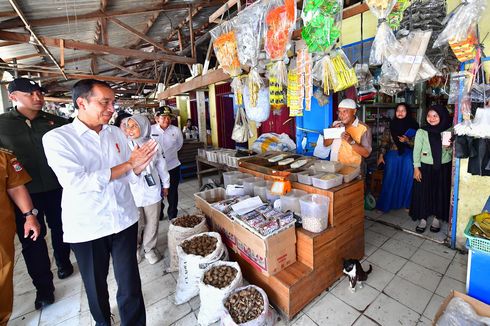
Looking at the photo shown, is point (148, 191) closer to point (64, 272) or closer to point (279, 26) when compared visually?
point (64, 272)

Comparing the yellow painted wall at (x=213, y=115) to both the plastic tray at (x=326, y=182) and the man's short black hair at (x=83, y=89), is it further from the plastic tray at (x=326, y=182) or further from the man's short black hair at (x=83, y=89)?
the man's short black hair at (x=83, y=89)

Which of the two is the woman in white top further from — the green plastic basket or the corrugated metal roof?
the green plastic basket

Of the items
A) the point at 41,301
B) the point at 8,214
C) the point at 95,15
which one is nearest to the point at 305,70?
the point at 8,214

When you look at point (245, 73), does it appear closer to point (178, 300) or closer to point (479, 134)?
point (479, 134)

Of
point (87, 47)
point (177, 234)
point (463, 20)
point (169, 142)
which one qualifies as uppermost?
point (87, 47)

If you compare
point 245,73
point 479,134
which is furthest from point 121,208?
point 479,134

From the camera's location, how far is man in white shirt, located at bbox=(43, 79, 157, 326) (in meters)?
1.30

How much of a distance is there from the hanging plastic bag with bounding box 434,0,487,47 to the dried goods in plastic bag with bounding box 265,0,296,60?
→ 1143mm

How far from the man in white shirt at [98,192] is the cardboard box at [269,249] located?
0.84 metres

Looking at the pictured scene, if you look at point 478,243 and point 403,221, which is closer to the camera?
point 478,243

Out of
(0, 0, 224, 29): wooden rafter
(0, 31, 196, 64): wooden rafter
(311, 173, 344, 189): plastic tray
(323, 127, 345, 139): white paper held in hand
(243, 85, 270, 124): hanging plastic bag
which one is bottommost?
(311, 173, 344, 189): plastic tray

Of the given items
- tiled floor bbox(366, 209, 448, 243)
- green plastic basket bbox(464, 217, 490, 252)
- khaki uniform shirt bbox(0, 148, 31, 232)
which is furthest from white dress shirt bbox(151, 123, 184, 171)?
green plastic basket bbox(464, 217, 490, 252)

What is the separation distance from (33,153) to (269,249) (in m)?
2.22

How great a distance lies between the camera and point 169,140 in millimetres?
3514
